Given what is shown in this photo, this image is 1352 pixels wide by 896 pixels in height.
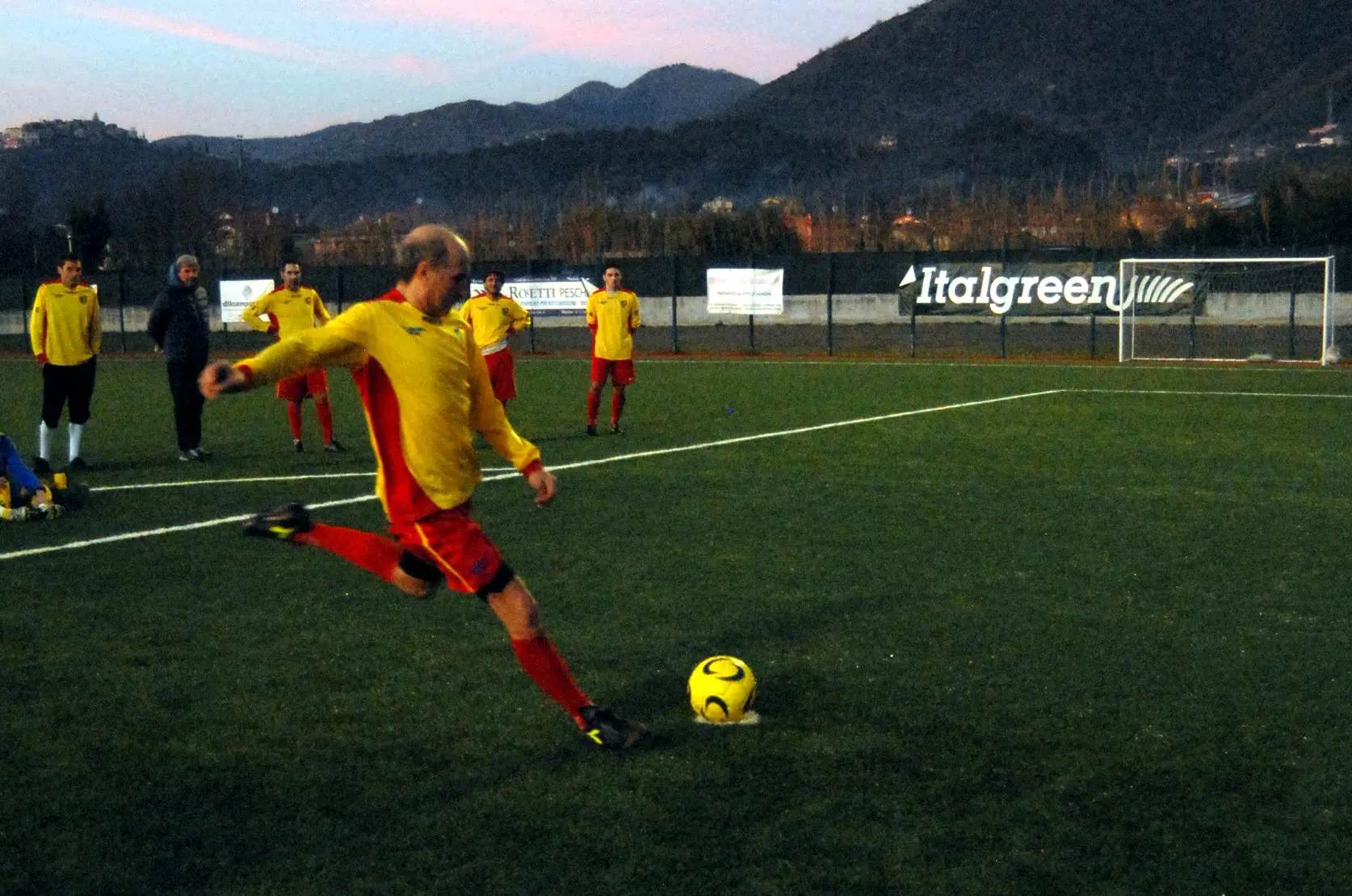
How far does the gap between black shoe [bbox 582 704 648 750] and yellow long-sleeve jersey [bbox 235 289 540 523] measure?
90 cm

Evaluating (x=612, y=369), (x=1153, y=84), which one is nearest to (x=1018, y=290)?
(x=612, y=369)

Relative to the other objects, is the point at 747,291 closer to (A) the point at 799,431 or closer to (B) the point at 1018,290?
(B) the point at 1018,290

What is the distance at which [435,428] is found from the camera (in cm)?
469

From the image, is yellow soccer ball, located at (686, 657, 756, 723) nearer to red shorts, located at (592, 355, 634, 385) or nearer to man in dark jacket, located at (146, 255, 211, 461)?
man in dark jacket, located at (146, 255, 211, 461)

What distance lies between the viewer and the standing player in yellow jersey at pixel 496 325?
14031 mm

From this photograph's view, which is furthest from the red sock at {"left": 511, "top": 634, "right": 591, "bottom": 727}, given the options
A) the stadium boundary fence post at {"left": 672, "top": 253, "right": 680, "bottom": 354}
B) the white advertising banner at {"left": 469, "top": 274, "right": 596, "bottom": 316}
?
the white advertising banner at {"left": 469, "top": 274, "right": 596, "bottom": 316}

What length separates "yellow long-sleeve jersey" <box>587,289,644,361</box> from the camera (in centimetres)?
1495

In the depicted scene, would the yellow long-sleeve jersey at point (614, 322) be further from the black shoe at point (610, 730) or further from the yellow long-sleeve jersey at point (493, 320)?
the black shoe at point (610, 730)

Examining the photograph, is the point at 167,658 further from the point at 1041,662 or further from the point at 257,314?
the point at 257,314

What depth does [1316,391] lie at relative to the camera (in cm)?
1883

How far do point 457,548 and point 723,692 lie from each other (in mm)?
1165

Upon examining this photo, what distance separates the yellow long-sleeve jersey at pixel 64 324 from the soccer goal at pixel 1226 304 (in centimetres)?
1864

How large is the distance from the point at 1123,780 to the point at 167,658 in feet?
13.1

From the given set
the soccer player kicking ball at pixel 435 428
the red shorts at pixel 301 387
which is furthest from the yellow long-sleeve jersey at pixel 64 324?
the soccer player kicking ball at pixel 435 428
